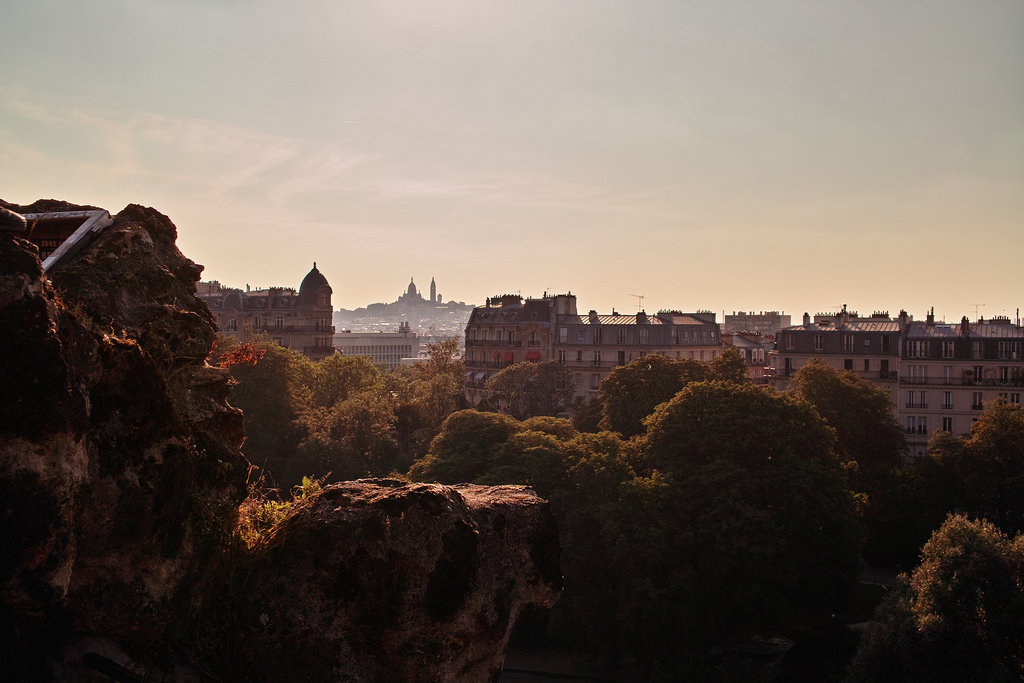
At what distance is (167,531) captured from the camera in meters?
9.23

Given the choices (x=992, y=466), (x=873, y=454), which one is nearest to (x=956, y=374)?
(x=873, y=454)

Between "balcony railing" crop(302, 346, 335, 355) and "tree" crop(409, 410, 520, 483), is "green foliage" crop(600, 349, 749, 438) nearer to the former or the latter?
"tree" crop(409, 410, 520, 483)

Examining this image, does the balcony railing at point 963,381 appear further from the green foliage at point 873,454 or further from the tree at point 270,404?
the tree at point 270,404

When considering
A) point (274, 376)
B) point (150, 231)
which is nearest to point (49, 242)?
point (150, 231)

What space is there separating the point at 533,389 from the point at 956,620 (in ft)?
134

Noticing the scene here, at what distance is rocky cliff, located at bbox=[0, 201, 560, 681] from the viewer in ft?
24.6

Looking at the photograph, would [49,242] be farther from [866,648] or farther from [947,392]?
[947,392]

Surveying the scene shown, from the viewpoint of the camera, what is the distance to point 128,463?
9.02 m

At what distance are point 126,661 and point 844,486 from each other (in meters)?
34.4

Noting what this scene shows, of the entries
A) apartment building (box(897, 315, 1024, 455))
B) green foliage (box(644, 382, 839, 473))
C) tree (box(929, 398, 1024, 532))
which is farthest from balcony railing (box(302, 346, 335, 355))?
tree (box(929, 398, 1024, 532))

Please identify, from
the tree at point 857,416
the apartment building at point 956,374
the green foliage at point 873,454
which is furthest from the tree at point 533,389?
the apartment building at point 956,374

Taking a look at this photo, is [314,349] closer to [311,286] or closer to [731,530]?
[311,286]

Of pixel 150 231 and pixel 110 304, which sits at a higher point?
pixel 150 231

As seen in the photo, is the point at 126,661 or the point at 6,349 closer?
the point at 6,349
